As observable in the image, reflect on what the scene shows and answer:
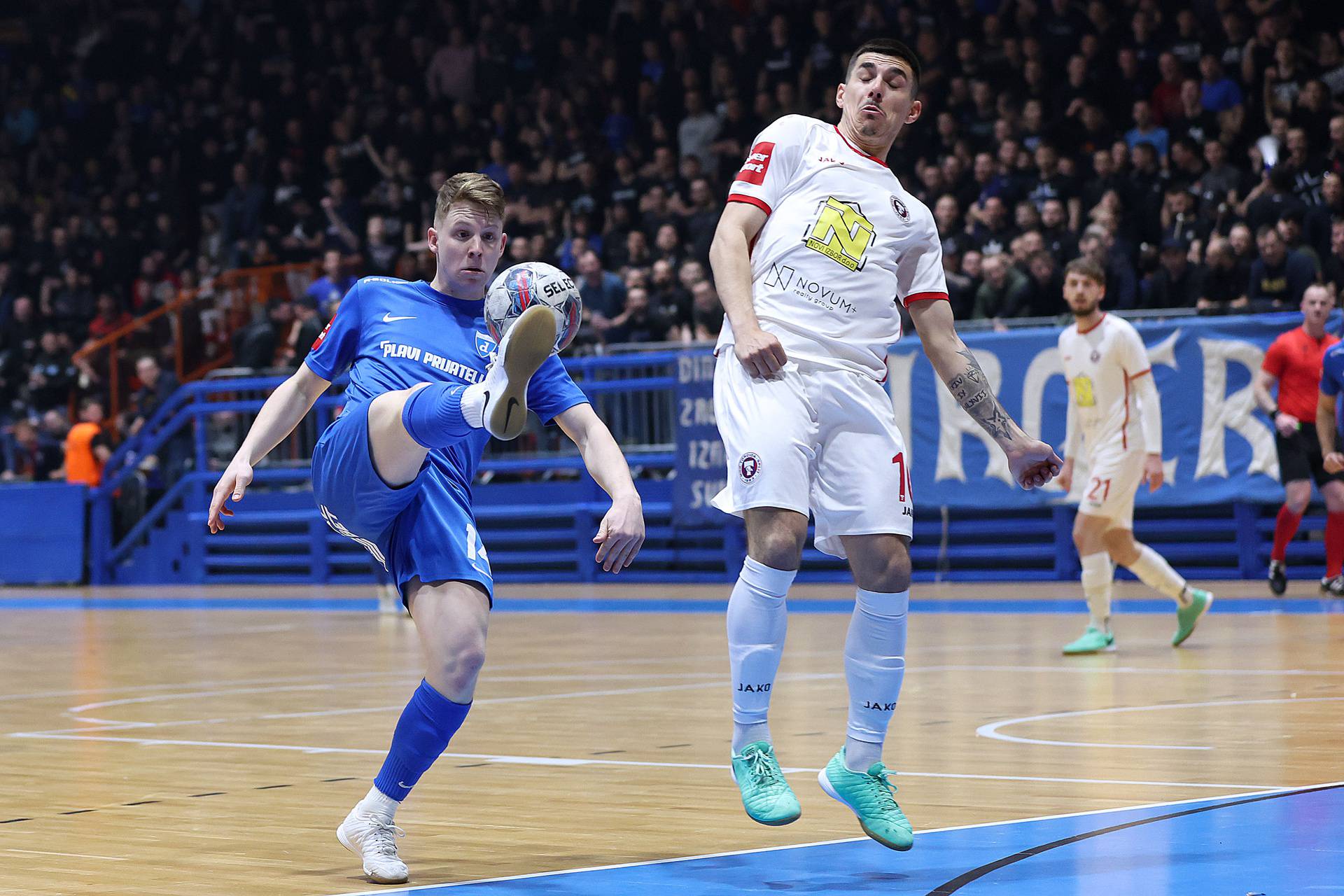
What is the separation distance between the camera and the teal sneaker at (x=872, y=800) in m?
5.07

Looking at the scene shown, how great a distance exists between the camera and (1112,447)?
11758 millimetres

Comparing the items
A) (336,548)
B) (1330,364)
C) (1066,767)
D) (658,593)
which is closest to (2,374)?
(336,548)

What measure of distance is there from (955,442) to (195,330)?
38.7 feet

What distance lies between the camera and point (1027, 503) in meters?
17.7

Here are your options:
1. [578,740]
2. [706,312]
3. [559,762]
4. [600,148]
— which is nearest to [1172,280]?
[706,312]

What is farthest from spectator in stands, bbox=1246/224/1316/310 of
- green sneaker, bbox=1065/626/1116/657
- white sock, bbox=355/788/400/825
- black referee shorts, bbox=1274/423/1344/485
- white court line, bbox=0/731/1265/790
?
white sock, bbox=355/788/400/825

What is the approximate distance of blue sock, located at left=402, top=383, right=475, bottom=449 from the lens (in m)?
4.93

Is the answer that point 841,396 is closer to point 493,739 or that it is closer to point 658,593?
point 493,739

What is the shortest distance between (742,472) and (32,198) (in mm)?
27207

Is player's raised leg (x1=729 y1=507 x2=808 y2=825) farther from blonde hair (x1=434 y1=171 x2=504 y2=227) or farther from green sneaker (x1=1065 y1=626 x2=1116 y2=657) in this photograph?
green sneaker (x1=1065 y1=626 x2=1116 y2=657)

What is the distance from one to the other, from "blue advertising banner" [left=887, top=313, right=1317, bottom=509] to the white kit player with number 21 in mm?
10588

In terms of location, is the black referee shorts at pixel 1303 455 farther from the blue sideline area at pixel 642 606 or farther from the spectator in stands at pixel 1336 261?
the spectator in stands at pixel 1336 261

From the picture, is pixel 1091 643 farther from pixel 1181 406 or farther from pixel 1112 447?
pixel 1181 406

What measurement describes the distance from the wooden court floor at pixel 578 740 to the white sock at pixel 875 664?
0.39 metres
